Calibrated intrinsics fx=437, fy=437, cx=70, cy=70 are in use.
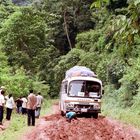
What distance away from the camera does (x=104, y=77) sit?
37594 millimetres

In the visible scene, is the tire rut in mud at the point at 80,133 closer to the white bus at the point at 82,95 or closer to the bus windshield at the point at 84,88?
the white bus at the point at 82,95

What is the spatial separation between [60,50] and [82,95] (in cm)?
3496

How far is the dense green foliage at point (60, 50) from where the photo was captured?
30.0 meters

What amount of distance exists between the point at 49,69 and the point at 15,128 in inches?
1285

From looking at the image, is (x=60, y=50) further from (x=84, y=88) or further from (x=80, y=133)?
(x=80, y=133)

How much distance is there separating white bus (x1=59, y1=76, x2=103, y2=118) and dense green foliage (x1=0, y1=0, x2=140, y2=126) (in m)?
3.13

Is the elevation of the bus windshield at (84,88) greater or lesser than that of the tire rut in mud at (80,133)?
greater

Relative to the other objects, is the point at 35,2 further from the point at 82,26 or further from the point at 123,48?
the point at 123,48

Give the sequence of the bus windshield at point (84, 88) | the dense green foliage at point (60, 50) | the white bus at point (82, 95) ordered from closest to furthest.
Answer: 1. the white bus at point (82, 95)
2. the bus windshield at point (84, 88)
3. the dense green foliage at point (60, 50)

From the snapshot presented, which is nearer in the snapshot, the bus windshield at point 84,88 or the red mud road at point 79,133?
the red mud road at point 79,133

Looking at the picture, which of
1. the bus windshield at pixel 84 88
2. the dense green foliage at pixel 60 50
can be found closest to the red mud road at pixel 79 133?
the dense green foliage at pixel 60 50

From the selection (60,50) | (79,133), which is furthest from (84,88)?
(60,50)

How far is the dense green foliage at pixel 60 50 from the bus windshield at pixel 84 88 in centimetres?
306

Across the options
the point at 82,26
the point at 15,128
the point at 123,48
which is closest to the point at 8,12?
the point at 82,26
